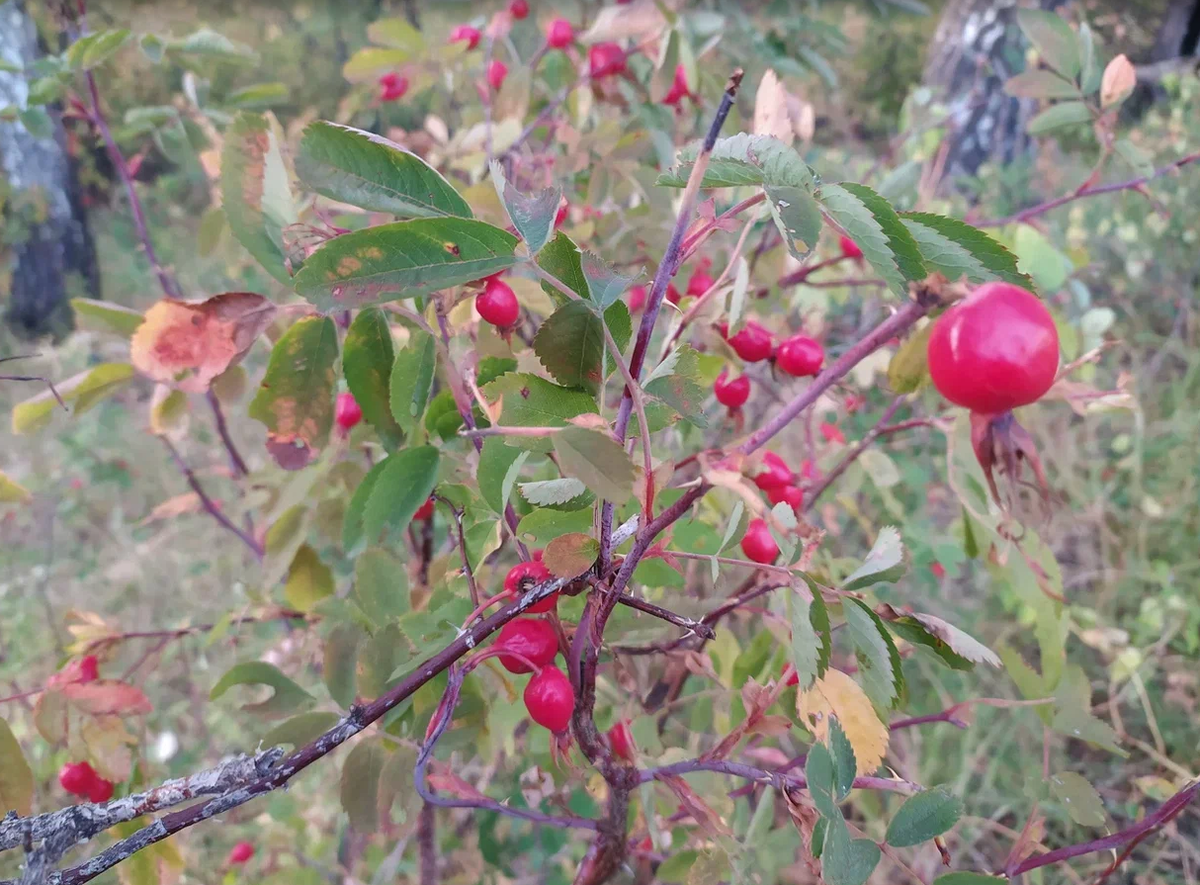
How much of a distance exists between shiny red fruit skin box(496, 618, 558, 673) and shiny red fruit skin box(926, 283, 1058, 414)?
296mm

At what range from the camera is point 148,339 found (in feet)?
1.83

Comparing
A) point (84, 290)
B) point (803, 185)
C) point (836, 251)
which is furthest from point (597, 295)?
point (84, 290)

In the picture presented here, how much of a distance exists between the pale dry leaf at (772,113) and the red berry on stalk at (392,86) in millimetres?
1047

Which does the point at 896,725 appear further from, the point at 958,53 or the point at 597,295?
the point at 958,53

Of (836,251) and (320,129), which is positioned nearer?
(320,129)

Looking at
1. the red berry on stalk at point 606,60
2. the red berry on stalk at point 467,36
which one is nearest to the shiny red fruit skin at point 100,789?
the red berry on stalk at point 606,60

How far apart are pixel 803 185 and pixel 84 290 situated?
17.1ft

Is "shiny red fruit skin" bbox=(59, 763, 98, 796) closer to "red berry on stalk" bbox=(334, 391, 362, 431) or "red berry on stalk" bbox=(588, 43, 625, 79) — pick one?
"red berry on stalk" bbox=(334, 391, 362, 431)

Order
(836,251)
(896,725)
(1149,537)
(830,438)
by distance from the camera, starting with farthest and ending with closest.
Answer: (1149,537) → (836,251) → (830,438) → (896,725)

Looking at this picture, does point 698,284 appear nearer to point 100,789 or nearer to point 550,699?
point 550,699

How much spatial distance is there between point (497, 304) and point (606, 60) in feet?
2.64

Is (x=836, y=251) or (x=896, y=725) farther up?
(x=836, y=251)

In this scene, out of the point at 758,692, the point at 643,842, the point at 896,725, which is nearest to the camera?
the point at 758,692

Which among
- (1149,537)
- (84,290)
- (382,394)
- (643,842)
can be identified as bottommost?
(84,290)
